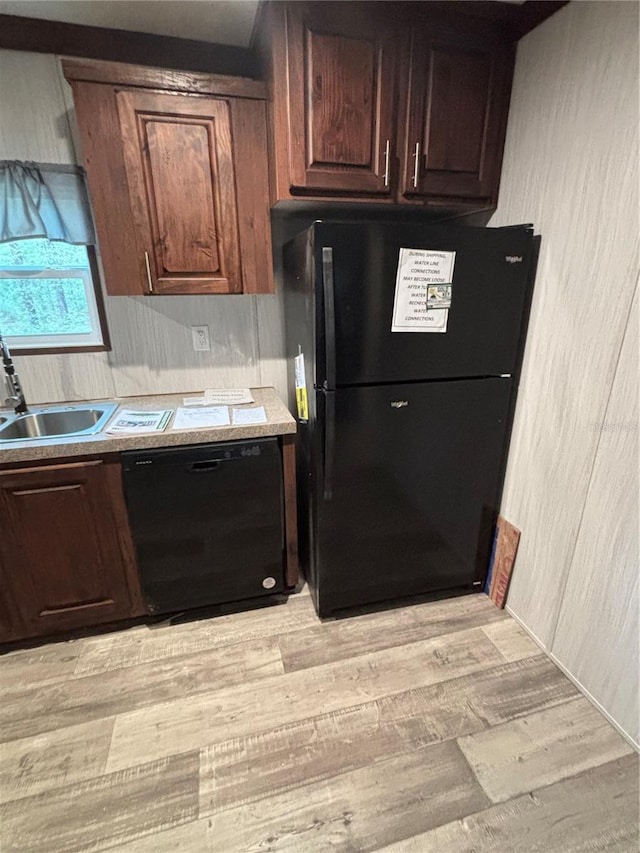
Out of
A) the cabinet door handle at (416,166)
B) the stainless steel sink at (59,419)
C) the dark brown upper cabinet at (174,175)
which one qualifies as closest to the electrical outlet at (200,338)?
the dark brown upper cabinet at (174,175)

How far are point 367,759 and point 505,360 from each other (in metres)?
1.51

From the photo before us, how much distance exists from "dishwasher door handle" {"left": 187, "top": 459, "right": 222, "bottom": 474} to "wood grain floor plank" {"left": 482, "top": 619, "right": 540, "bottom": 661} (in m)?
1.39

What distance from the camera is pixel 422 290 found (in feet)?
4.79

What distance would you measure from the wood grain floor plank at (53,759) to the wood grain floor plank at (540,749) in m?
1.22

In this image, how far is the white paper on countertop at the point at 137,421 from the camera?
1585 mm

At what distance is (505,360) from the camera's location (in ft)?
5.39

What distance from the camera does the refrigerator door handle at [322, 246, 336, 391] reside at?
135cm

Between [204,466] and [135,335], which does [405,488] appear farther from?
[135,335]

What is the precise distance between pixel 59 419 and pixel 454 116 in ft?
6.85

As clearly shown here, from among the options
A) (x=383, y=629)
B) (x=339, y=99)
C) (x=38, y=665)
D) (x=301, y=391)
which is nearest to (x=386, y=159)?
(x=339, y=99)

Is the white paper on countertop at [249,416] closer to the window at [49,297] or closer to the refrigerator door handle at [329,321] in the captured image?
the refrigerator door handle at [329,321]

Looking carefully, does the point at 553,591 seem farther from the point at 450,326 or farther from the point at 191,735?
the point at 191,735

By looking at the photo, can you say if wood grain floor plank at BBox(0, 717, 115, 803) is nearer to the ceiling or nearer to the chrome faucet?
the chrome faucet

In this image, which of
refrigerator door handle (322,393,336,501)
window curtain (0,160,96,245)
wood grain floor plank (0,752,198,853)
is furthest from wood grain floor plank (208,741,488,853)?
window curtain (0,160,96,245)
